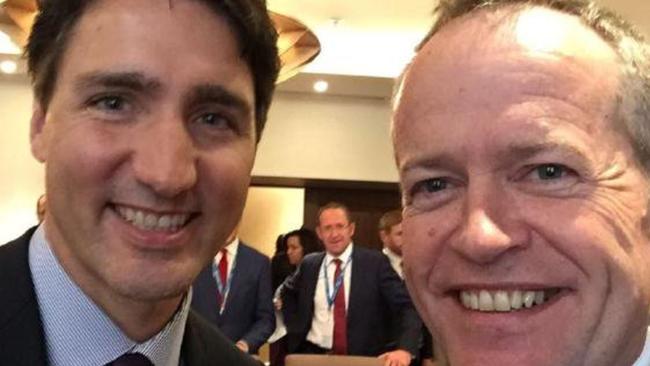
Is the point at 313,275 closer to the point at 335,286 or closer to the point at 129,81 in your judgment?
the point at 335,286

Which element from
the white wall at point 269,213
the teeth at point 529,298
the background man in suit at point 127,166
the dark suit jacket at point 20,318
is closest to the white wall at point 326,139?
the white wall at point 269,213

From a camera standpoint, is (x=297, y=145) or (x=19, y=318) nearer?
(x=19, y=318)

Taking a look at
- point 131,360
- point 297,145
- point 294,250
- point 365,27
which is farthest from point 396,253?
point 131,360

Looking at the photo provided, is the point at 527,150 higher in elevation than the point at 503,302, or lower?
higher

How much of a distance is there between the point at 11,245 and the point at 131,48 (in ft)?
1.41

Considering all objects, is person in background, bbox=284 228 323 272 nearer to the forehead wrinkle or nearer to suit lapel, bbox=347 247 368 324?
suit lapel, bbox=347 247 368 324

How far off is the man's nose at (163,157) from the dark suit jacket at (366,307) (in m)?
3.37

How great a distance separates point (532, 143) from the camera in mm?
1057

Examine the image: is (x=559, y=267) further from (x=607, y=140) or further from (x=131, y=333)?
(x=131, y=333)

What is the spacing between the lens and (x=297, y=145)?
8.20 metres

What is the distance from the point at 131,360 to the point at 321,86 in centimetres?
661

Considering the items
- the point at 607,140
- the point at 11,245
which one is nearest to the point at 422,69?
the point at 607,140

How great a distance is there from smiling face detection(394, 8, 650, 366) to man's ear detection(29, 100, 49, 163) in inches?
24.5

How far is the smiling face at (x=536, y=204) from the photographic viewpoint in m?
1.05
